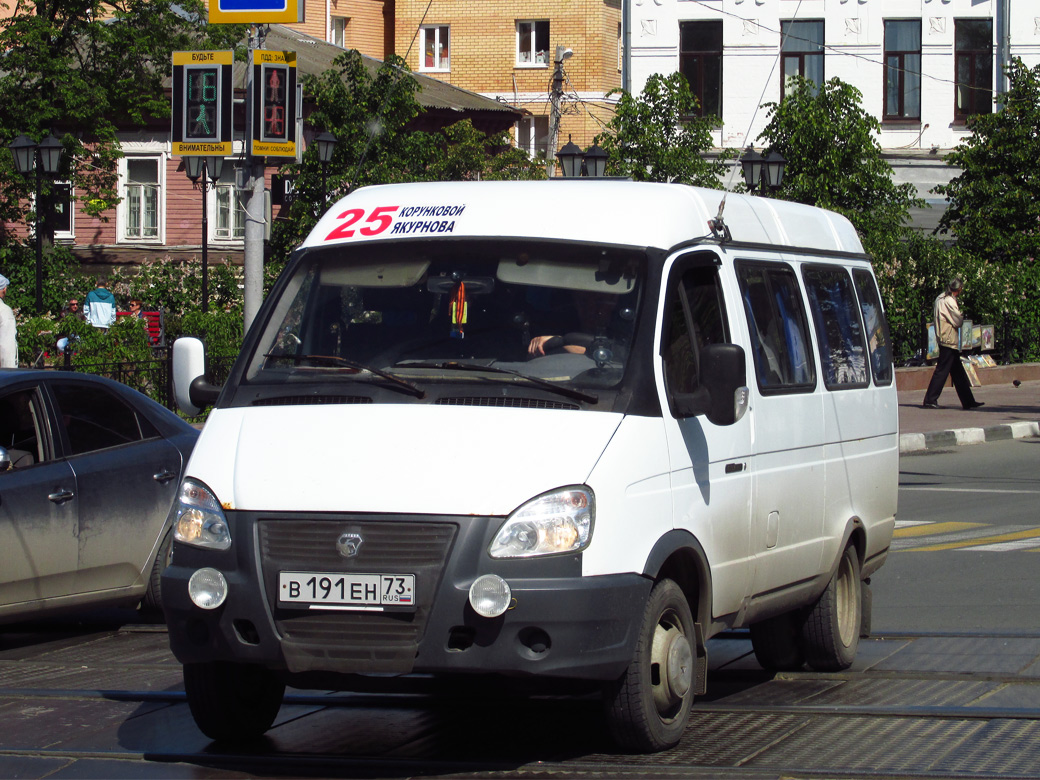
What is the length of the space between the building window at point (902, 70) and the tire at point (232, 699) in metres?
38.4

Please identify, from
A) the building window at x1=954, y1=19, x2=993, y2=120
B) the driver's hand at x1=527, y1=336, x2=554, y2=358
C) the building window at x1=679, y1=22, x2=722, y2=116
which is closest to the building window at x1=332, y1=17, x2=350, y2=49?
the building window at x1=679, y1=22, x2=722, y2=116

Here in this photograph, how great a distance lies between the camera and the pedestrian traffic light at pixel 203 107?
1456 cm

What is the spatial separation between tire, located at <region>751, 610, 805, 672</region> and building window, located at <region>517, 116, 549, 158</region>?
145ft

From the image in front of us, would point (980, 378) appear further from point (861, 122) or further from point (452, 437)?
point (452, 437)

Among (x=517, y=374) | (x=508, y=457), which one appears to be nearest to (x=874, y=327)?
(x=517, y=374)

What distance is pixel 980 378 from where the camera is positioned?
28734 mm

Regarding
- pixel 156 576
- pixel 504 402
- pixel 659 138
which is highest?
pixel 659 138

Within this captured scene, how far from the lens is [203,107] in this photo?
14.6 metres

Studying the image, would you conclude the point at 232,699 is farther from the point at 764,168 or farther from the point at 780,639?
the point at 764,168

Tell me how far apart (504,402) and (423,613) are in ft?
2.57

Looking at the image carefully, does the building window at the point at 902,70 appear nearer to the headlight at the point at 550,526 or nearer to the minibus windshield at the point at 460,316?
the minibus windshield at the point at 460,316

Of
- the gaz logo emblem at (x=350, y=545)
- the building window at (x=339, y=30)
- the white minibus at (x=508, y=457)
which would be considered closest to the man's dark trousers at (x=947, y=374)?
the white minibus at (x=508, y=457)

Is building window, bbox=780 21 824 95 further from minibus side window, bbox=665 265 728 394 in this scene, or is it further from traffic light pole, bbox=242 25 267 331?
minibus side window, bbox=665 265 728 394

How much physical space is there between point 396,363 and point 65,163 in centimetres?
3268
